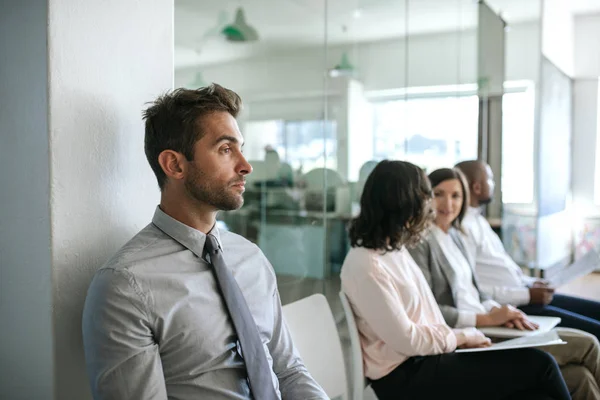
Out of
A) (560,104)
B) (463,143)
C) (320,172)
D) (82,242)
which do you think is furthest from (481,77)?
(82,242)

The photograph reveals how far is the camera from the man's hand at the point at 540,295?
283 cm

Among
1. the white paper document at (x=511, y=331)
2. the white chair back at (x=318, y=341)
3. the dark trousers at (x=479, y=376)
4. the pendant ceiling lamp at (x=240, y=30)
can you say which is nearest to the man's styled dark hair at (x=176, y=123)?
the white chair back at (x=318, y=341)

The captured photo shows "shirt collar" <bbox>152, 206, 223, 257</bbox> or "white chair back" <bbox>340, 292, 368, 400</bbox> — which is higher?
"shirt collar" <bbox>152, 206, 223, 257</bbox>

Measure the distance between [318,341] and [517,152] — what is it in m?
3.96

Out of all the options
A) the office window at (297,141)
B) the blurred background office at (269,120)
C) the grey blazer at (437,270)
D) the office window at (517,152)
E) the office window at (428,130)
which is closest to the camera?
the blurred background office at (269,120)

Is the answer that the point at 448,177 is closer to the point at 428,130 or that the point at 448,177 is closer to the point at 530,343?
the point at 530,343

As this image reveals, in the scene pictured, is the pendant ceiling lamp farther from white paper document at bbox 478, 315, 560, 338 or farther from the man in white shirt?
the man in white shirt

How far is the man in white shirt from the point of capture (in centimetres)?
281

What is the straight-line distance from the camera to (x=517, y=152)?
5.20 m

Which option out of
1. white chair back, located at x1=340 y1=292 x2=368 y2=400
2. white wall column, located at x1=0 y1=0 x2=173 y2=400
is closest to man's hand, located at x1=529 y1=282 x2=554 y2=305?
white chair back, located at x1=340 y1=292 x2=368 y2=400

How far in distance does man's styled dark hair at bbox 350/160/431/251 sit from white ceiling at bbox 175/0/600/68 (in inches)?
28.0

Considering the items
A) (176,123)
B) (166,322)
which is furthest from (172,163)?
(166,322)

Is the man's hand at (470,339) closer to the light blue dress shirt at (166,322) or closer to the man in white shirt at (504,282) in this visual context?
the light blue dress shirt at (166,322)

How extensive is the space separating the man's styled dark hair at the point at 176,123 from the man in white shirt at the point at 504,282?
2.02 meters
